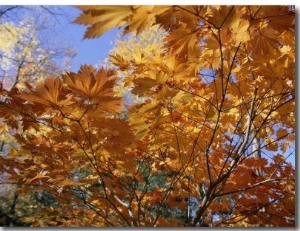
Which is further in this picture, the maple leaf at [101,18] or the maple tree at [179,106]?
the maple tree at [179,106]

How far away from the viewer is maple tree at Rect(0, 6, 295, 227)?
2.22ft

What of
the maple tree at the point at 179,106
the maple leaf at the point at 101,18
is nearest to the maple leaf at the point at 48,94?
the maple tree at the point at 179,106

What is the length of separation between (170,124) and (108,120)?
0.26 m

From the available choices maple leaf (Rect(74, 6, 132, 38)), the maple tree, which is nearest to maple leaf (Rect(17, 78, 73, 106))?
the maple tree

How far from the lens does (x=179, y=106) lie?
1.04m

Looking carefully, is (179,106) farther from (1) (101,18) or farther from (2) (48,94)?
(1) (101,18)

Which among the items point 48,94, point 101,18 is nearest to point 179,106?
point 48,94

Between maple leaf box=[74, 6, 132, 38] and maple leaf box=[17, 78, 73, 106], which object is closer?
maple leaf box=[74, 6, 132, 38]

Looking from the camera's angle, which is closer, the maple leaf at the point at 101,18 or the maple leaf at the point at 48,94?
the maple leaf at the point at 101,18

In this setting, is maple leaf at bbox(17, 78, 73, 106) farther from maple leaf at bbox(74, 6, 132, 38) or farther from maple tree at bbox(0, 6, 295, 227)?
maple leaf at bbox(74, 6, 132, 38)

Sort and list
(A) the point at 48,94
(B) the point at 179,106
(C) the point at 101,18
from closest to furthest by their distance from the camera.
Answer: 1. (C) the point at 101,18
2. (A) the point at 48,94
3. (B) the point at 179,106

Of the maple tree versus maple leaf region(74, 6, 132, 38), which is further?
the maple tree

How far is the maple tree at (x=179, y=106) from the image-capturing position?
2.22ft

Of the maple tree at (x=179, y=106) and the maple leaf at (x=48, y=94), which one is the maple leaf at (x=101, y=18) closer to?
the maple tree at (x=179, y=106)
